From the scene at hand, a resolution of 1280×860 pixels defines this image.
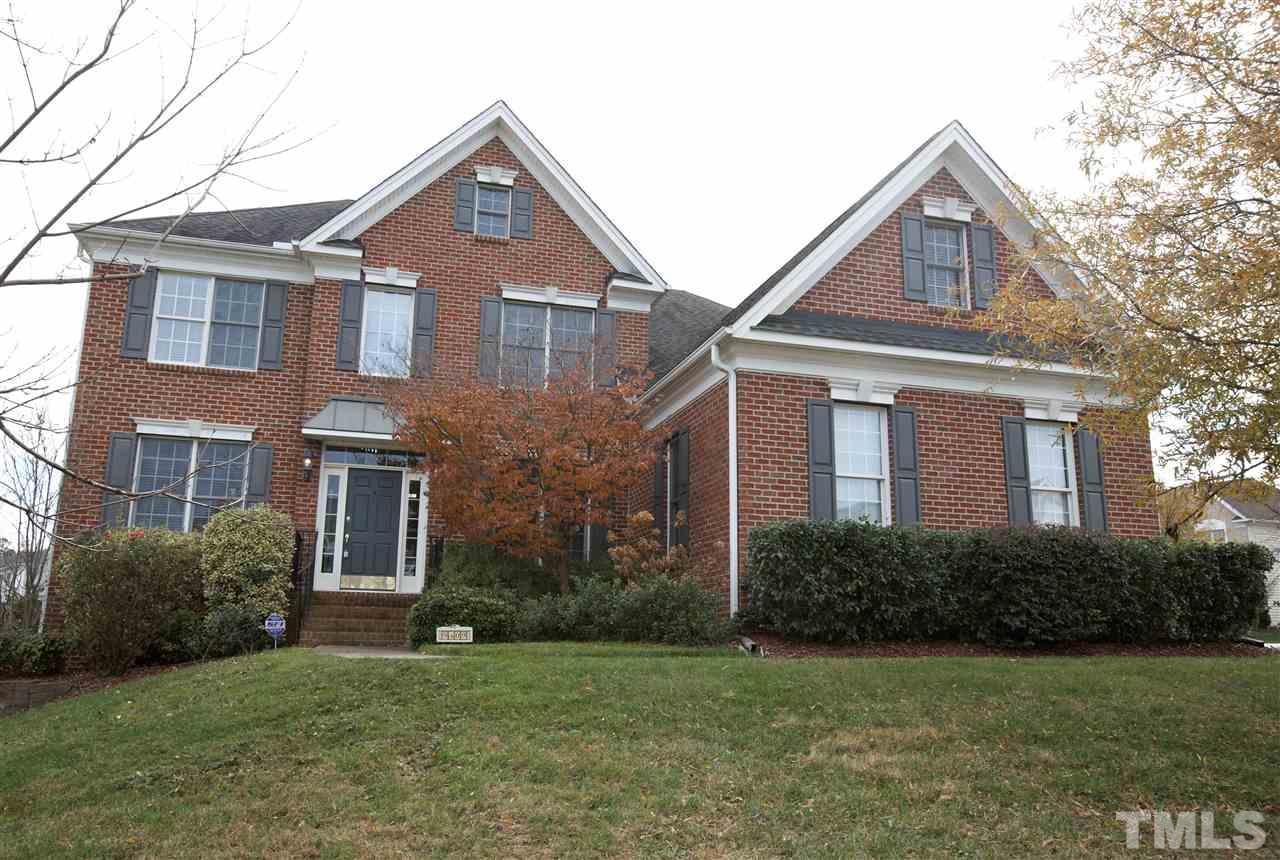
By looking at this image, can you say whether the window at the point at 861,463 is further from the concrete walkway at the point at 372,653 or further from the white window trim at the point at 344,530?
the white window trim at the point at 344,530

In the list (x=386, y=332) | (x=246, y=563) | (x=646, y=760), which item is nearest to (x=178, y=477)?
(x=246, y=563)

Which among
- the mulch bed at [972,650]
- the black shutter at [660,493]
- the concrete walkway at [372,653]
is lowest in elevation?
the concrete walkway at [372,653]

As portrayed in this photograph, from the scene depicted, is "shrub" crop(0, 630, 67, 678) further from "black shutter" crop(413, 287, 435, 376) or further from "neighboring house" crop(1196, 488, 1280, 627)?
"neighboring house" crop(1196, 488, 1280, 627)

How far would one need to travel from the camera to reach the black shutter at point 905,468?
44.4 ft

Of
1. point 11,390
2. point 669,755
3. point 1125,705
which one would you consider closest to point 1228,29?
point 1125,705

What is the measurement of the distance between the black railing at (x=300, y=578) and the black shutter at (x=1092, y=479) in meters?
11.2

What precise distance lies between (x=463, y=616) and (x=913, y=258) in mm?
8205

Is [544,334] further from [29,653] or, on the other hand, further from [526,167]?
[29,653]

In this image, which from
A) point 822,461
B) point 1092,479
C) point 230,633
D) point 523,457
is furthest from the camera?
point 1092,479

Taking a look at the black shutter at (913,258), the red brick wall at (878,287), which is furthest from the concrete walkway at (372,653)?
the black shutter at (913,258)

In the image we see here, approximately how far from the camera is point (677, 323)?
21.5 meters

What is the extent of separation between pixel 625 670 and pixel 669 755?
2.23m

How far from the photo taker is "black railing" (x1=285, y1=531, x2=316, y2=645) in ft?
46.5

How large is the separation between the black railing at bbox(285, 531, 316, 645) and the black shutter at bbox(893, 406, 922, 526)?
842 centimetres
